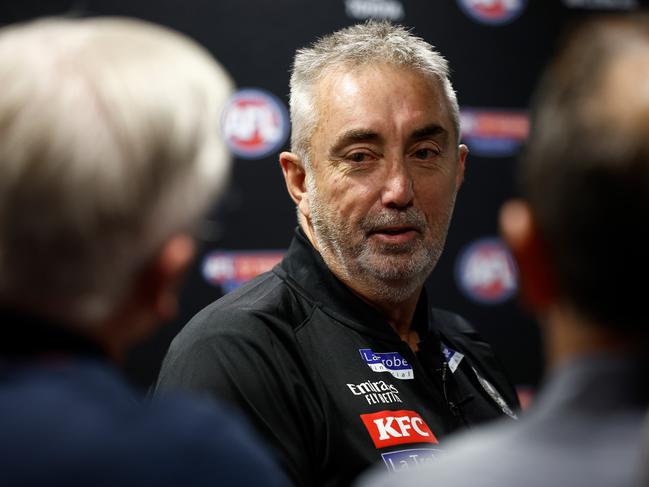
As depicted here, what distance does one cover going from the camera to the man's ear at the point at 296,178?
1.86m

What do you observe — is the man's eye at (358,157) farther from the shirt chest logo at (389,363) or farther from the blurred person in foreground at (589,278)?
the blurred person in foreground at (589,278)

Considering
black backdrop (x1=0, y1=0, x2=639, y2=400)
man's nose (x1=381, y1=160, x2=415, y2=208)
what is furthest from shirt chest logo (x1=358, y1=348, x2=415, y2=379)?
black backdrop (x1=0, y1=0, x2=639, y2=400)

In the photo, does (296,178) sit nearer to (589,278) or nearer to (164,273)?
(164,273)

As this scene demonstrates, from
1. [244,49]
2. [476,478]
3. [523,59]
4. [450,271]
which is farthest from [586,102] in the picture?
[523,59]

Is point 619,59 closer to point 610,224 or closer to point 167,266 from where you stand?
point 610,224

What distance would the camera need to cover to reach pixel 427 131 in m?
1.77

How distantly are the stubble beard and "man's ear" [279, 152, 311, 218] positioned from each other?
83mm

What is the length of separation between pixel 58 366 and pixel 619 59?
1.66ft

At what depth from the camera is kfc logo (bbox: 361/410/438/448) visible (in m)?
1.48

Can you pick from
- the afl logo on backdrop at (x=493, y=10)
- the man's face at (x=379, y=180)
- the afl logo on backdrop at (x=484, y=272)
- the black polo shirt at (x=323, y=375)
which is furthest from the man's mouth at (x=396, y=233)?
the afl logo on backdrop at (x=493, y=10)

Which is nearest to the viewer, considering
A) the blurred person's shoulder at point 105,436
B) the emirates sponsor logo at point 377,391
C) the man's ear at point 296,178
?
the blurred person's shoulder at point 105,436

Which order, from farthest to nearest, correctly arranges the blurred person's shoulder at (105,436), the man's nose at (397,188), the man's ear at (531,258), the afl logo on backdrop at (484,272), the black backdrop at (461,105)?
the afl logo on backdrop at (484,272) → the black backdrop at (461,105) → the man's nose at (397,188) → the man's ear at (531,258) → the blurred person's shoulder at (105,436)

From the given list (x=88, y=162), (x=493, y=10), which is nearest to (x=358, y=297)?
(x=88, y=162)

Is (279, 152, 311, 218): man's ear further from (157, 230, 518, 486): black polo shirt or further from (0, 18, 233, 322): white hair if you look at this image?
(0, 18, 233, 322): white hair
